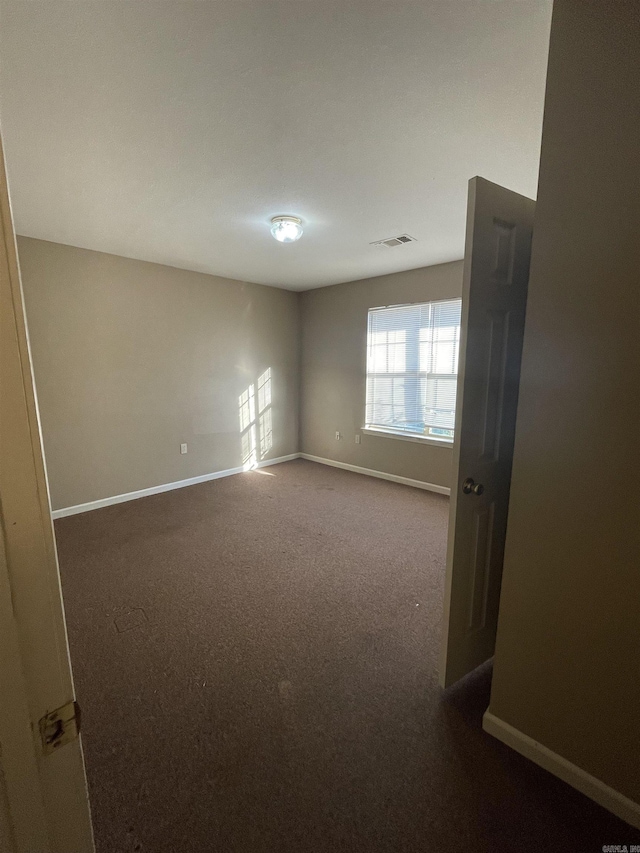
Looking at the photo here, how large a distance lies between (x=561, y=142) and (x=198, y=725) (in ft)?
8.14

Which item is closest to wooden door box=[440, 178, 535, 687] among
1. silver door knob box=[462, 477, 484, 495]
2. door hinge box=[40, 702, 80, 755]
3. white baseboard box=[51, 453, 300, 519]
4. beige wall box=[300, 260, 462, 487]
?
silver door knob box=[462, 477, 484, 495]

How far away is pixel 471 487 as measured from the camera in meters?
1.55

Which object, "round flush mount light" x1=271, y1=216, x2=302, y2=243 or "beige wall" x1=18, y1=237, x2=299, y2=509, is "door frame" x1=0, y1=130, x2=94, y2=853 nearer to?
"round flush mount light" x1=271, y1=216, x2=302, y2=243

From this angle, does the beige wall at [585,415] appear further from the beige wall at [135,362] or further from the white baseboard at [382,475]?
the beige wall at [135,362]

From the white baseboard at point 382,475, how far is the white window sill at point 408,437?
49 centimetres

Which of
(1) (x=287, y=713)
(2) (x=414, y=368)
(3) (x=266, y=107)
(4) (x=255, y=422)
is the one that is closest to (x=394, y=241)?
(2) (x=414, y=368)

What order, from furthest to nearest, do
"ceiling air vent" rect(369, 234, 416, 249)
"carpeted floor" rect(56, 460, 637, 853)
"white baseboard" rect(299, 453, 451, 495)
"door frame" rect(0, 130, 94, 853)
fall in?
"white baseboard" rect(299, 453, 451, 495)
"ceiling air vent" rect(369, 234, 416, 249)
"carpeted floor" rect(56, 460, 637, 853)
"door frame" rect(0, 130, 94, 853)

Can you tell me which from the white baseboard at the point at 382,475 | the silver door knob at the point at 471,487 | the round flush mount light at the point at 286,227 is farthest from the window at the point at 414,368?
the silver door knob at the point at 471,487

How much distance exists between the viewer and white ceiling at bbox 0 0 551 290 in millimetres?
1260

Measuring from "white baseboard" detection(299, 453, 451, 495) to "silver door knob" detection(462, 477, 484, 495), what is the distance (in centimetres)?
283

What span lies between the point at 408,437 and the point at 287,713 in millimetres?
3377

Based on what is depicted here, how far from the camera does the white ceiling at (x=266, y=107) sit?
126 cm

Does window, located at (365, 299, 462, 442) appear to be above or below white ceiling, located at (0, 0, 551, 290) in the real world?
below

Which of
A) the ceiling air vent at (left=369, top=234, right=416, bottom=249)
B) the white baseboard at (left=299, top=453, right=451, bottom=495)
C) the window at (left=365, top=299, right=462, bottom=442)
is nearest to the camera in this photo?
the ceiling air vent at (left=369, top=234, right=416, bottom=249)
